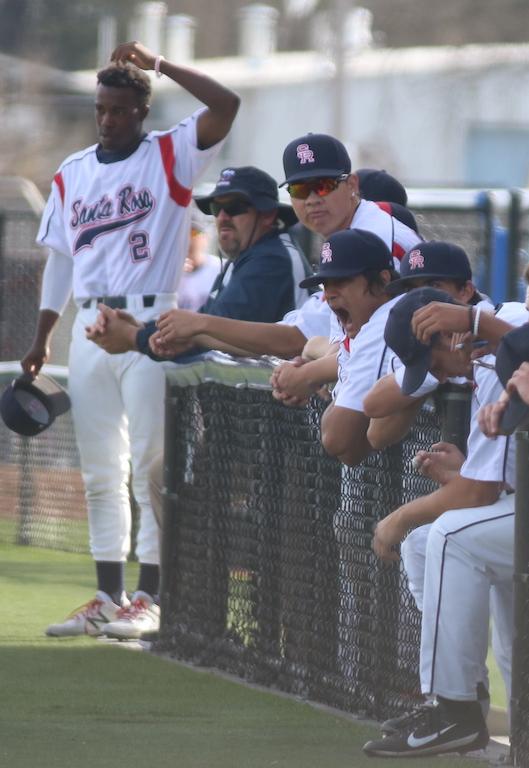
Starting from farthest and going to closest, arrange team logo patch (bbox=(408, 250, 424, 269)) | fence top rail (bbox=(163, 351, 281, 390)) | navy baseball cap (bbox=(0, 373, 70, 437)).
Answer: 1. navy baseball cap (bbox=(0, 373, 70, 437))
2. fence top rail (bbox=(163, 351, 281, 390))
3. team logo patch (bbox=(408, 250, 424, 269))

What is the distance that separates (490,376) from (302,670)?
1.51 meters

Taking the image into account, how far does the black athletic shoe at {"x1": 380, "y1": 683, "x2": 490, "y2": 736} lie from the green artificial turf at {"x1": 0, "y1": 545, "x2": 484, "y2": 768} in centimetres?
10

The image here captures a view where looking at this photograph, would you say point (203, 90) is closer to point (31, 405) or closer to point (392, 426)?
point (31, 405)

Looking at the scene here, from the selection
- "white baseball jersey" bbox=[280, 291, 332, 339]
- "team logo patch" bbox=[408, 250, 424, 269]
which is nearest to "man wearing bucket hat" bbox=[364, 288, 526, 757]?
→ "team logo patch" bbox=[408, 250, 424, 269]

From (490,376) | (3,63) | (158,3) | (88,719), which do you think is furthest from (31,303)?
(158,3)

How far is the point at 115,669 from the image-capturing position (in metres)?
6.45

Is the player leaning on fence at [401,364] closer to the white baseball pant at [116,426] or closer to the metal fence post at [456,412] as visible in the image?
the metal fence post at [456,412]

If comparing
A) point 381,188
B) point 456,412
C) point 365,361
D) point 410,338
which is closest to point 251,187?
point 381,188

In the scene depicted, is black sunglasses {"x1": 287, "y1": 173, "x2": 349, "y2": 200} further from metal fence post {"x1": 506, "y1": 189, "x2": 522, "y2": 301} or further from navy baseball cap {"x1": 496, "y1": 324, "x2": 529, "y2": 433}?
metal fence post {"x1": 506, "y1": 189, "x2": 522, "y2": 301}

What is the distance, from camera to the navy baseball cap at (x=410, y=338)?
4.88 metres

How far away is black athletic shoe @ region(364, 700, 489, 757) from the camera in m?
4.89

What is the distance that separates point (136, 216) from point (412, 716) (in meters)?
2.97

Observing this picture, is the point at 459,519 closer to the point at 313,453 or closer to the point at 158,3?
the point at 313,453

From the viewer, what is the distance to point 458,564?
4867 millimetres
